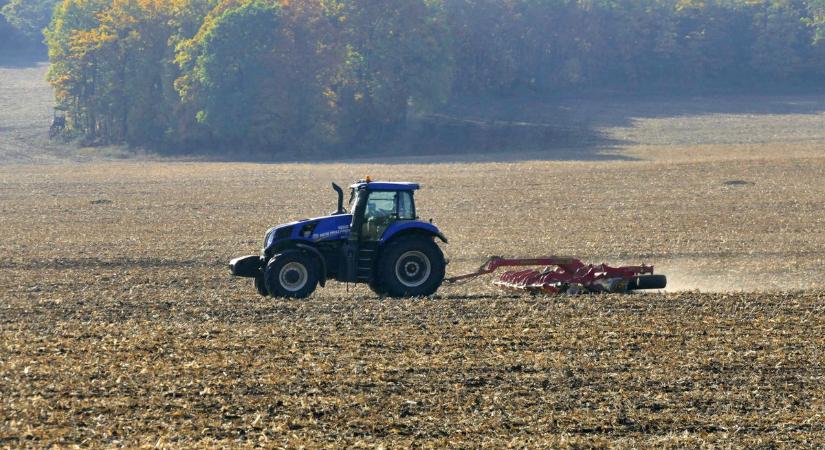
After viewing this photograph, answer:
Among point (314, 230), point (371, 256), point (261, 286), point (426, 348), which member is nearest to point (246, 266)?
point (261, 286)

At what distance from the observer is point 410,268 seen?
2048 centimetres

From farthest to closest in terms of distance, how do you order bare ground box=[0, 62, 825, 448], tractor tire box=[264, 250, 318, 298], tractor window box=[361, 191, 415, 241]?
tractor window box=[361, 191, 415, 241] < tractor tire box=[264, 250, 318, 298] < bare ground box=[0, 62, 825, 448]

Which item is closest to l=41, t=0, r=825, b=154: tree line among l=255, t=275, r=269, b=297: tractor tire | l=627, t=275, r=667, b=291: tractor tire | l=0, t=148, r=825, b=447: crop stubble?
l=0, t=148, r=825, b=447: crop stubble

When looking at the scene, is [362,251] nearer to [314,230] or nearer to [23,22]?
[314,230]

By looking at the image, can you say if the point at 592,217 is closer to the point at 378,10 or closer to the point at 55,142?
the point at 378,10

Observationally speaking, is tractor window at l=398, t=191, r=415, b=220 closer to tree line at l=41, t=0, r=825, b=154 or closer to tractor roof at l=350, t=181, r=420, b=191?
tractor roof at l=350, t=181, r=420, b=191

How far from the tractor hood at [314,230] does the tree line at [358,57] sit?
2252 inches

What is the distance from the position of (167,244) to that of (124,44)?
62.3 m

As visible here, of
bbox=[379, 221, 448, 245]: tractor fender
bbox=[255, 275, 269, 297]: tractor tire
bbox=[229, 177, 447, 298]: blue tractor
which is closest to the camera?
bbox=[229, 177, 447, 298]: blue tractor

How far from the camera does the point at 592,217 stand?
35.8m

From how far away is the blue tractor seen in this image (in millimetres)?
20188

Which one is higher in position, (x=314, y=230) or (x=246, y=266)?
(x=314, y=230)

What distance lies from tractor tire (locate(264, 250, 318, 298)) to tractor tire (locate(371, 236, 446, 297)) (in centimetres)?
113

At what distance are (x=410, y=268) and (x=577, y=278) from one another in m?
2.85
